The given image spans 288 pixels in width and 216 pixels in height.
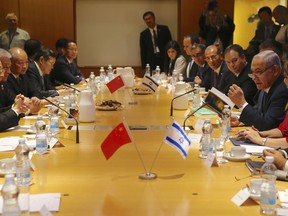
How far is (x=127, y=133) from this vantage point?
2348mm

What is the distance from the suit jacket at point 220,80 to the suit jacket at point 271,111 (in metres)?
1.48

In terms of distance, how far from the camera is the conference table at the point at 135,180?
6.32 feet

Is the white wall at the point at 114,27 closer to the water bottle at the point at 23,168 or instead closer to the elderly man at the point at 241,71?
the elderly man at the point at 241,71

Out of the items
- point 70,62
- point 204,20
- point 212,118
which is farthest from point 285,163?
point 204,20

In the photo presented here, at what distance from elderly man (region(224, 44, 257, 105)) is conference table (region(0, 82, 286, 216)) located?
4.73ft

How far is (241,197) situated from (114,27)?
8.06 m

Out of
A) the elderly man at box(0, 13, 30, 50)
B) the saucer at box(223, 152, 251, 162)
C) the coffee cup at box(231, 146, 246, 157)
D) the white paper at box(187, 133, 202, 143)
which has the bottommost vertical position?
the white paper at box(187, 133, 202, 143)

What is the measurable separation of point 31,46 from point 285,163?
162 inches

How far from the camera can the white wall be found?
9.59m

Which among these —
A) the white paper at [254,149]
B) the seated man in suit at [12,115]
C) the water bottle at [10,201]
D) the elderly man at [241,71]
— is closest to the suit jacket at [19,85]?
the seated man in suit at [12,115]

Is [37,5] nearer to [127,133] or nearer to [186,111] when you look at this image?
[186,111]

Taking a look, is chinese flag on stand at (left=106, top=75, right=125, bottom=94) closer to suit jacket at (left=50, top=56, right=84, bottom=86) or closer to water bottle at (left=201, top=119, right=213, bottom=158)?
water bottle at (left=201, top=119, right=213, bottom=158)

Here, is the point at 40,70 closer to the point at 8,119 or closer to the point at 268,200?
the point at 8,119

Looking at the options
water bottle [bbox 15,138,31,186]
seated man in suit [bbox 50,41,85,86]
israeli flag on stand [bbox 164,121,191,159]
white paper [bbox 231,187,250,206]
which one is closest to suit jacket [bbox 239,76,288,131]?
israeli flag on stand [bbox 164,121,191,159]
